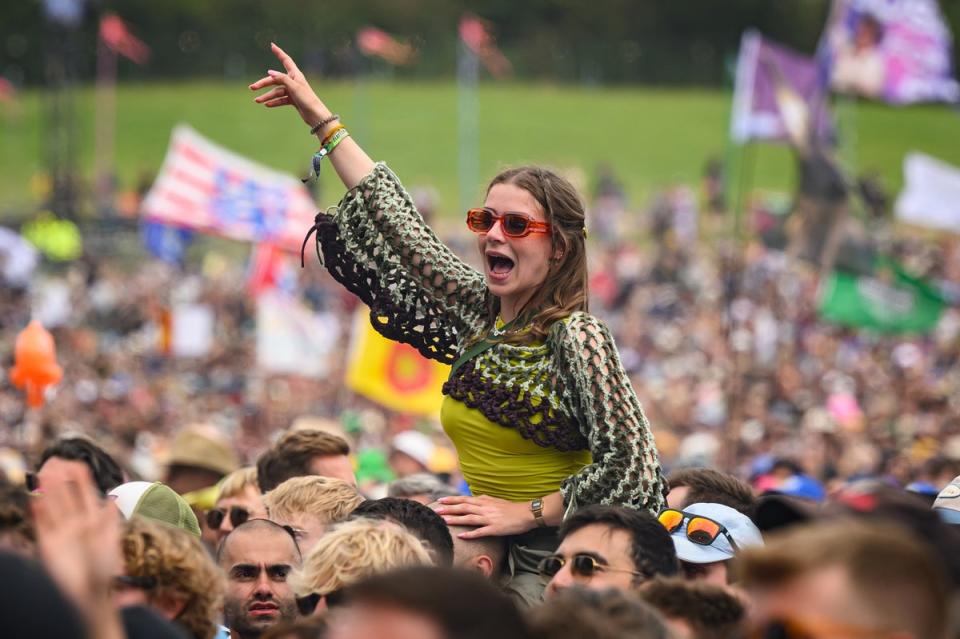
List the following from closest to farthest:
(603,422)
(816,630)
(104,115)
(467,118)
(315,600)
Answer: (816,630), (315,600), (603,422), (104,115), (467,118)

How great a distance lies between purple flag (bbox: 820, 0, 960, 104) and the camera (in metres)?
21.3

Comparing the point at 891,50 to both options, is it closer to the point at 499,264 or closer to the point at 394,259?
the point at 394,259

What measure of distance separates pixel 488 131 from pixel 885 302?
128 ft

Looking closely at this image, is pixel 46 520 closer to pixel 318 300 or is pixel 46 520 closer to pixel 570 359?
pixel 570 359

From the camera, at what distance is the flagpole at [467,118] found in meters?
50.6

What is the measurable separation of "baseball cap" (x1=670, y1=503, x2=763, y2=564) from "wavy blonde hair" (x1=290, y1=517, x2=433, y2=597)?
83 centimetres

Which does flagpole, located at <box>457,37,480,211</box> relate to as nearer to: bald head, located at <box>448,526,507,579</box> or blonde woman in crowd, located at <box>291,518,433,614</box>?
bald head, located at <box>448,526,507,579</box>

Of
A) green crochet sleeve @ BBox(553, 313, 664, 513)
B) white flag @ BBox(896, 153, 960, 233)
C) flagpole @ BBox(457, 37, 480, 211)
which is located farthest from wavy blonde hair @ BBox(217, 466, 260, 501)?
flagpole @ BBox(457, 37, 480, 211)

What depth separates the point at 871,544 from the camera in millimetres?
2627

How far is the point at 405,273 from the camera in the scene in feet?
16.1

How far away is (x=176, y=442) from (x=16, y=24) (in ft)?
169

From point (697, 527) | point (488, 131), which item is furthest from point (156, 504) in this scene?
point (488, 131)

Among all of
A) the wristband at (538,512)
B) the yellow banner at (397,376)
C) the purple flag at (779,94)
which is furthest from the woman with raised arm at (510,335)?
the purple flag at (779,94)

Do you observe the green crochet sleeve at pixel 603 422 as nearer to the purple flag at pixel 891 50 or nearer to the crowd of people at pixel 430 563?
the crowd of people at pixel 430 563
